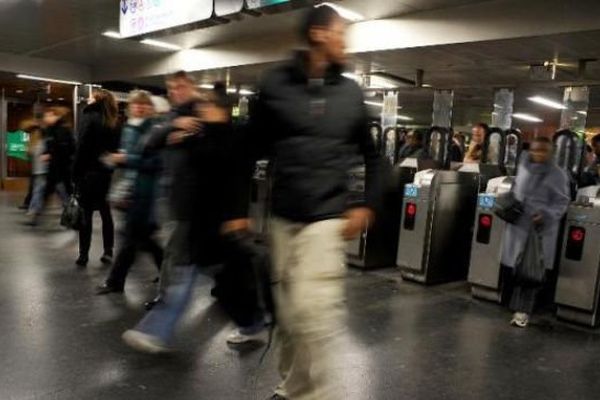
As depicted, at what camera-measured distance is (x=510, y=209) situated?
3.88 m

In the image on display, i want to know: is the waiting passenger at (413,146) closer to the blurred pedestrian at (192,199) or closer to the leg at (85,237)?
the leg at (85,237)

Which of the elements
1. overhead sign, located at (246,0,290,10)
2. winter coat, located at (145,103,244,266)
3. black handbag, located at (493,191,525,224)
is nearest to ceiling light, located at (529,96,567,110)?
black handbag, located at (493,191,525,224)

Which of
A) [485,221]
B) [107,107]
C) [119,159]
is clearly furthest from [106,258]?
[485,221]

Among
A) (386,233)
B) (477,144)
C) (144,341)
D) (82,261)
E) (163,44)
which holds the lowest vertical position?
(82,261)

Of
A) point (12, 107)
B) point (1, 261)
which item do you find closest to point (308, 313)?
point (1, 261)

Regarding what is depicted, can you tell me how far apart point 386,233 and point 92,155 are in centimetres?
289

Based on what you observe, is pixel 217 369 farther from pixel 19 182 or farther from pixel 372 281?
pixel 19 182

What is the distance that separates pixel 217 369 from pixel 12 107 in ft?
38.5

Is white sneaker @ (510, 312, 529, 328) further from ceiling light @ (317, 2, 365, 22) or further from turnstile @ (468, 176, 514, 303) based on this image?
ceiling light @ (317, 2, 365, 22)

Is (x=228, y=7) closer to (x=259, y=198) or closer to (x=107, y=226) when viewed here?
(x=107, y=226)

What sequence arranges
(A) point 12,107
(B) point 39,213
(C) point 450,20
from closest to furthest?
(C) point 450,20 < (B) point 39,213 < (A) point 12,107

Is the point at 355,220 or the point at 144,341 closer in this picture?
the point at 355,220

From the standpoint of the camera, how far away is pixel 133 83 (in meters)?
11.5

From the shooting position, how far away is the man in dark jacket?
1.83m
